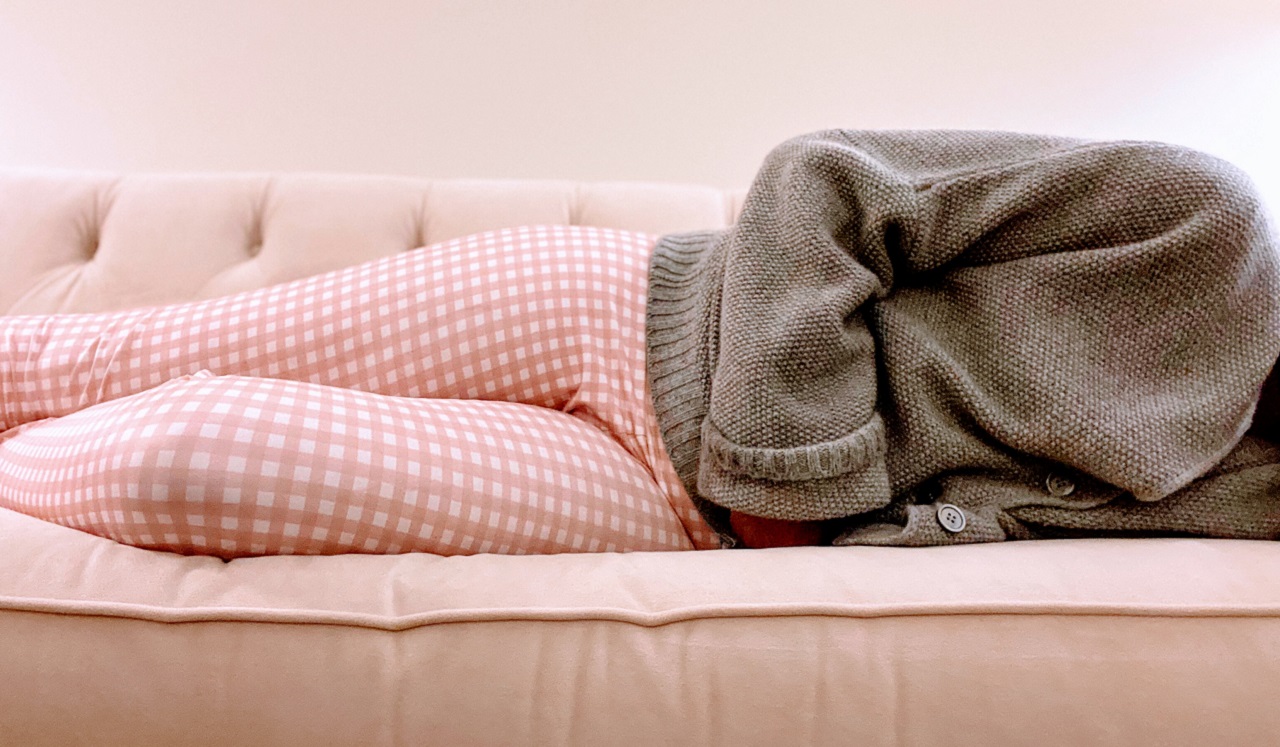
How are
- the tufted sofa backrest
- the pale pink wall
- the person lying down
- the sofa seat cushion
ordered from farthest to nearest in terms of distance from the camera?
the pale pink wall → the tufted sofa backrest → the person lying down → the sofa seat cushion

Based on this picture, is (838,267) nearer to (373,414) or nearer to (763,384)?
(763,384)

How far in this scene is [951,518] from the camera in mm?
632

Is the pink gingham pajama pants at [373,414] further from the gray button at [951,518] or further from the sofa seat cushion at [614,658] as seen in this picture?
the gray button at [951,518]

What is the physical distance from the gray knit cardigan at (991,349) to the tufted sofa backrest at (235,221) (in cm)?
41

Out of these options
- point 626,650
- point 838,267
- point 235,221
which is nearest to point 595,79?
point 235,221

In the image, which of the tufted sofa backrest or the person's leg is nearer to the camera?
the person's leg

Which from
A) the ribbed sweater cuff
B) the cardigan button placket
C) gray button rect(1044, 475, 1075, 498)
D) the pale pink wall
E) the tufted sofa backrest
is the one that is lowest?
the cardigan button placket

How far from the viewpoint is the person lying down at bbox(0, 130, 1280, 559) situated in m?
0.56

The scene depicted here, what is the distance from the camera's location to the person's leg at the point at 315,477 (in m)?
0.52

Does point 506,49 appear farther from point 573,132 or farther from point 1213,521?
point 1213,521

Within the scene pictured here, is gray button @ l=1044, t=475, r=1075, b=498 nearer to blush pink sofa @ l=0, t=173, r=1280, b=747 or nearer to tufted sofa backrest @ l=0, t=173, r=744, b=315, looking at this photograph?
A: blush pink sofa @ l=0, t=173, r=1280, b=747

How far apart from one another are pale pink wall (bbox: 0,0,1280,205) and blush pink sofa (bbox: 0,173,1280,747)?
0.91 meters

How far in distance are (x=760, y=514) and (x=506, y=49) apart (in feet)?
3.14

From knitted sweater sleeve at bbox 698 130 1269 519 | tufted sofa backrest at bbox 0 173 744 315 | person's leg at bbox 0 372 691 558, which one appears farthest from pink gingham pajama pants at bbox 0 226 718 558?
tufted sofa backrest at bbox 0 173 744 315
